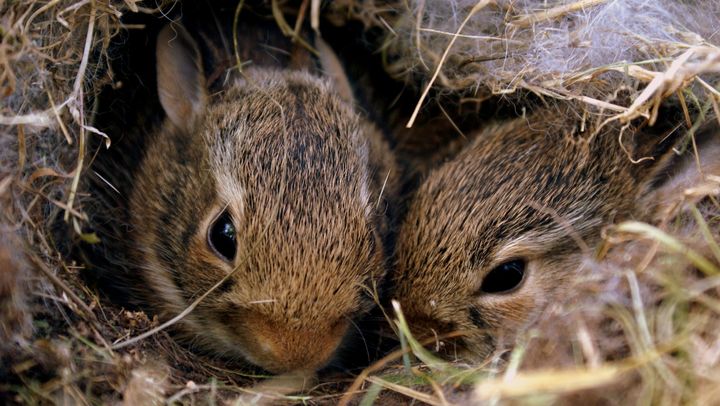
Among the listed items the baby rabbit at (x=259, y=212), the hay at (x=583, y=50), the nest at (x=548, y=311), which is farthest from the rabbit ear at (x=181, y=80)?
the hay at (x=583, y=50)

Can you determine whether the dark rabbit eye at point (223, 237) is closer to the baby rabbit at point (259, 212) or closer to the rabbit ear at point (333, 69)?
the baby rabbit at point (259, 212)

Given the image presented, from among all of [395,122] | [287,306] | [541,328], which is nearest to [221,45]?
[395,122]

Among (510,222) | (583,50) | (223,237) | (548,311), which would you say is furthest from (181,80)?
(548,311)

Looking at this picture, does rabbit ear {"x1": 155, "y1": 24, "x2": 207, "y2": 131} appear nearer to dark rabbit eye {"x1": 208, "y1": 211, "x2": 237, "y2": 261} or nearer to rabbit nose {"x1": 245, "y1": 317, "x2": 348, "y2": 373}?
dark rabbit eye {"x1": 208, "y1": 211, "x2": 237, "y2": 261}

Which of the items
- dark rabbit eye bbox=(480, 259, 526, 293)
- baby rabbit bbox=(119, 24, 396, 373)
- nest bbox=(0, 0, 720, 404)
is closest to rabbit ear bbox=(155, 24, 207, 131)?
baby rabbit bbox=(119, 24, 396, 373)

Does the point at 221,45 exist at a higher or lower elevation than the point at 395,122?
higher

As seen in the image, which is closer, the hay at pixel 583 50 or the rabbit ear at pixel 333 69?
the hay at pixel 583 50

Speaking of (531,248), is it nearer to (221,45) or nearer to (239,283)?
(239,283)
